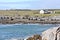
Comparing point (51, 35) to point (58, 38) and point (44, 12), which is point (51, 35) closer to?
point (58, 38)

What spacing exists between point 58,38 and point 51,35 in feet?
1.24

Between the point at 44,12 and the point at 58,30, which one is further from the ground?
the point at 58,30

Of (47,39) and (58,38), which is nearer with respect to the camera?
(58,38)

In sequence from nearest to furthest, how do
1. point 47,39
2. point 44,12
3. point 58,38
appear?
1. point 58,38
2. point 47,39
3. point 44,12

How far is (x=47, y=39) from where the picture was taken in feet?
33.1

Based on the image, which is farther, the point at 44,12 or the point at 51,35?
the point at 44,12

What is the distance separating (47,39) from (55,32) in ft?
2.12

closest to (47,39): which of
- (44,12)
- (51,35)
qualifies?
(51,35)

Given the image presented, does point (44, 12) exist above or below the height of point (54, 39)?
below

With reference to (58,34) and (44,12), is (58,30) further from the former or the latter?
(44,12)

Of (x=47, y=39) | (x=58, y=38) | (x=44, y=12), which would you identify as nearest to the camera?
(x=58, y=38)

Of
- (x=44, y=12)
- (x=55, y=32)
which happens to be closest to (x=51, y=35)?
(x=55, y=32)

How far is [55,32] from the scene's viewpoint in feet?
31.5

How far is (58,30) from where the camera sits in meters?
9.79
